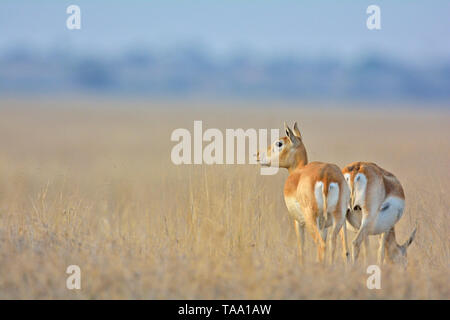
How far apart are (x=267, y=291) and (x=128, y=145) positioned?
4209 cm

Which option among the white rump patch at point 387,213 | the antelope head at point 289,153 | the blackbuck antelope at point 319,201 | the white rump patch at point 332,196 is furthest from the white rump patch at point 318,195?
the antelope head at point 289,153

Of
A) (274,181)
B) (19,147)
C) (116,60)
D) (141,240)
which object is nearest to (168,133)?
(19,147)

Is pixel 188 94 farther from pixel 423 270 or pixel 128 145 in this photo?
pixel 423 270

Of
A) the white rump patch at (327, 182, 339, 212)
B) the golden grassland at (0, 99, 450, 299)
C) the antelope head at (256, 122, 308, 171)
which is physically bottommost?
the golden grassland at (0, 99, 450, 299)

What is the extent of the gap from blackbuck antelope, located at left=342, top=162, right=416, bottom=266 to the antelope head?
0.84 m

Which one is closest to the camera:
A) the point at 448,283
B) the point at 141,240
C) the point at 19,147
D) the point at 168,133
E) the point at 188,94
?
the point at 448,283

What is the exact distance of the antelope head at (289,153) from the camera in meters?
10.7

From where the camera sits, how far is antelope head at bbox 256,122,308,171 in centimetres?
1070

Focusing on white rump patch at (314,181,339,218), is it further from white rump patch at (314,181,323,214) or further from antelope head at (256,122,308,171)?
antelope head at (256,122,308,171)

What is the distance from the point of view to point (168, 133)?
59.1 metres

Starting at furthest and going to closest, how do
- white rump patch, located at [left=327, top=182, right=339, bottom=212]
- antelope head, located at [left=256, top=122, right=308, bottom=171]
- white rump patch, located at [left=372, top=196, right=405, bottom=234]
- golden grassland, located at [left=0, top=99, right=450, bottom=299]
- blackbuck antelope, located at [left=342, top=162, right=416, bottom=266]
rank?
antelope head, located at [left=256, top=122, right=308, bottom=171] < white rump patch, located at [left=372, top=196, right=405, bottom=234] < blackbuck antelope, located at [left=342, top=162, right=416, bottom=266] < white rump patch, located at [left=327, top=182, right=339, bottom=212] < golden grassland, located at [left=0, top=99, right=450, bottom=299]

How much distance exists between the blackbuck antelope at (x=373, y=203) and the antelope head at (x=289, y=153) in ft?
2.77

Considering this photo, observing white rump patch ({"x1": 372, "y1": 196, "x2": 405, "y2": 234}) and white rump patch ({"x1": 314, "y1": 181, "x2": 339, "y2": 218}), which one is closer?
white rump patch ({"x1": 314, "y1": 181, "x2": 339, "y2": 218})

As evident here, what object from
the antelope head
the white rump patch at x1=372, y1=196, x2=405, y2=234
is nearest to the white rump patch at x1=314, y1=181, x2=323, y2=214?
the white rump patch at x1=372, y1=196, x2=405, y2=234
